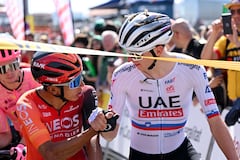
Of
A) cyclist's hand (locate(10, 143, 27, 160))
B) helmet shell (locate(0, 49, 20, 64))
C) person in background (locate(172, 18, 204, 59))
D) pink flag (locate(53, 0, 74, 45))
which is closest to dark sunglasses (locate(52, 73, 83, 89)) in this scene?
cyclist's hand (locate(10, 143, 27, 160))

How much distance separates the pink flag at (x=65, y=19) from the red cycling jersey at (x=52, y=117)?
26.4 feet

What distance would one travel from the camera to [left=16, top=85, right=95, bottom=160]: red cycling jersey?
327 cm

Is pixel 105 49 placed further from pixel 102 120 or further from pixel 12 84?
pixel 102 120

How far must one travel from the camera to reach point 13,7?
34.3 feet

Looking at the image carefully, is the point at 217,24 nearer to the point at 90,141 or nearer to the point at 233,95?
the point at 233,95

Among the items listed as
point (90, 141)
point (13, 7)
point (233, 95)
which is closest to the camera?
point (90, 141)

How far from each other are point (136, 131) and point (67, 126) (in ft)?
1.91

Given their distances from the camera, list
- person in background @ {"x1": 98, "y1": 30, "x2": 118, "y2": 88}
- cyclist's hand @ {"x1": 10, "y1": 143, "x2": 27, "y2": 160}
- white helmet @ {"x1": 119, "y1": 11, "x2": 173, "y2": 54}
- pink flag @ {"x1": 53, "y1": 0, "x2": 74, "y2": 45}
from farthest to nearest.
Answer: pink flag @ {"x1": 53, "y1": 0, "x2": 74, "y2": 45}, person in background @ {"x1": 98, "y1": 30, "x2": 118, "y2": 88}, cyclist's hand @ {"x1": 10, "y1": 143, "x2": 27, "y2": 160}, white helmet @ {"x1": 119, "y1": 11, "x2": 173, "y2": 54}

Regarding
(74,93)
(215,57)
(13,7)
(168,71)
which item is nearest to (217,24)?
(215,57)

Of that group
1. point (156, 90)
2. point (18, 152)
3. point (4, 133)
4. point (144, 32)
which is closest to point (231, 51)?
point (156, 90)

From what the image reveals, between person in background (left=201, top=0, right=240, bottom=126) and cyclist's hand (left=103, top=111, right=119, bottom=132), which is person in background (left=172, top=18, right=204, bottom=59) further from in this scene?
cyclist's hand (left=103, top=111, right=119, bottom=132)

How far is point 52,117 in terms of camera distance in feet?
10.9

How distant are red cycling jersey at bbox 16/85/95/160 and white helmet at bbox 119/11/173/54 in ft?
1.40

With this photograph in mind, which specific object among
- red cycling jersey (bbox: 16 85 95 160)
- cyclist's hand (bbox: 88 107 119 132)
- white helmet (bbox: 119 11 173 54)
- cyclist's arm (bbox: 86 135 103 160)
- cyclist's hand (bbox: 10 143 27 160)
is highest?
white helmet (bbox: 119 11 173 54)
